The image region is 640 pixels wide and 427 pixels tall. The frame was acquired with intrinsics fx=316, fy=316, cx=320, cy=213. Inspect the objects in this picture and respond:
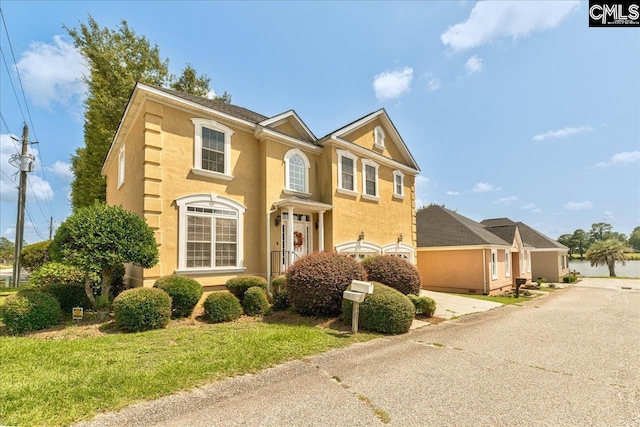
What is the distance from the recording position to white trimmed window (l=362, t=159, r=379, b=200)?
14.7 meters

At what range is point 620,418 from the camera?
369 cm

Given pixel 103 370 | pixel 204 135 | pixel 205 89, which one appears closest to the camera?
pixel 103 370

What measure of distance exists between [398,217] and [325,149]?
19.1 ft

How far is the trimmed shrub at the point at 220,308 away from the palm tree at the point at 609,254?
4159 centimetres

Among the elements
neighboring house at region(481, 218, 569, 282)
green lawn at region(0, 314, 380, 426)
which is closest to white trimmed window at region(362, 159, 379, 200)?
green lawn at region(0, 314, 380, 426)

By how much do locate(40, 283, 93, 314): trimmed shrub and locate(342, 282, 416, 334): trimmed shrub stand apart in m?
7.29

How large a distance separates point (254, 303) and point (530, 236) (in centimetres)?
2940

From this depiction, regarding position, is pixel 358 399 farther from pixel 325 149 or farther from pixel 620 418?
pixel 325 149

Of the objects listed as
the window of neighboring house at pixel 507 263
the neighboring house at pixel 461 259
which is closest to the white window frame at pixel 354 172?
the neighboring house at pixel 461 259

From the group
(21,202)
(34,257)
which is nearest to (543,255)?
(34,257)

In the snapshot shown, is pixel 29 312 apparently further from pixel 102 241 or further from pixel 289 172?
pixel 289 172

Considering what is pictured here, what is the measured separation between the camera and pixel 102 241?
758cm

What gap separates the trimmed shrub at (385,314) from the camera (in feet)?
Result: 25.1

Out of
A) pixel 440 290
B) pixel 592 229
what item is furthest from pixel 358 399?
pixel 592 229
